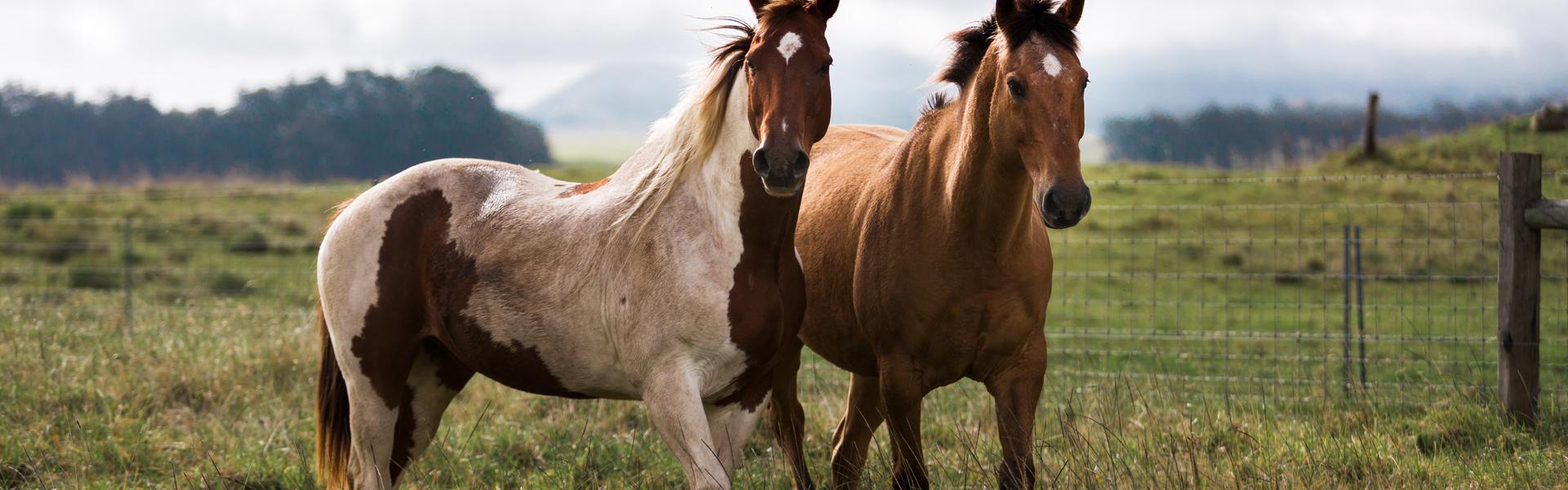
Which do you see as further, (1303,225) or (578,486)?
(1303,225)

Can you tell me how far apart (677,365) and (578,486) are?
1638 millimetres

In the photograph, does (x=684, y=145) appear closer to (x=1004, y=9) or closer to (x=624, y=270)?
(x=624, y=270)

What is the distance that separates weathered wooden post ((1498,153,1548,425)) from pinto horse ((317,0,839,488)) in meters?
4.24

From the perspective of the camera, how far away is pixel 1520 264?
228 inches

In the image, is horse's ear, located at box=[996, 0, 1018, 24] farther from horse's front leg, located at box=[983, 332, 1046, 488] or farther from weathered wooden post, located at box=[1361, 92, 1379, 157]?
weathered wooden post, located at box=[1361, 92, 1379, 157]

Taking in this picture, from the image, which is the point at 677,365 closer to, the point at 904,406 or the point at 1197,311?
the point at 904,406

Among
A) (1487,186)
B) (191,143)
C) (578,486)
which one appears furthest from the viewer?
(191,143)

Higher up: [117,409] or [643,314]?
[643,314]

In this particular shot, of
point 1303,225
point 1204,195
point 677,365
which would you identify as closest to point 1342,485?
point 677,365

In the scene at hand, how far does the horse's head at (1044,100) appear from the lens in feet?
10.6

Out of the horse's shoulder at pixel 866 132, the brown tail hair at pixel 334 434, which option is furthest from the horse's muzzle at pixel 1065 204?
the brown tail hair at pixel 334 434

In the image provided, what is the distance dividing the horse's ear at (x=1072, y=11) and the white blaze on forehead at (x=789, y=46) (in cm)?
95

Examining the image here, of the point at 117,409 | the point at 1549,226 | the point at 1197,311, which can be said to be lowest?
the point at 1197,311

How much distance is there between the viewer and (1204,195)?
17.2 metres
